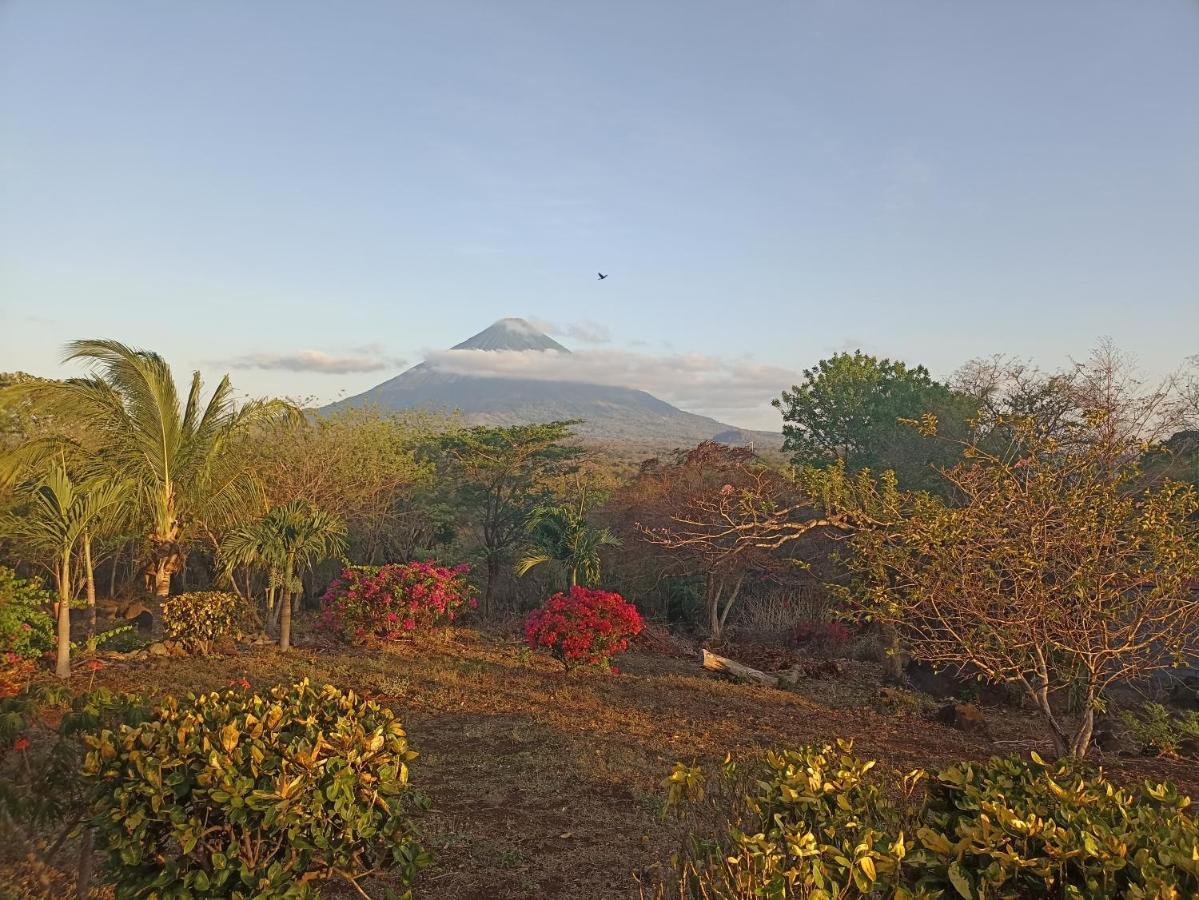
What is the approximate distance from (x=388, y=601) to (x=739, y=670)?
6.44 m

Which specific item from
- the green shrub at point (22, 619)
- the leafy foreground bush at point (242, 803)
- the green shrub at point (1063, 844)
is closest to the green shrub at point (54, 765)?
the leafy foreground bush at point (242, 803)

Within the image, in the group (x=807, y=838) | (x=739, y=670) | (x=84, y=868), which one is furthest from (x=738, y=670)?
(x=807, y=838)

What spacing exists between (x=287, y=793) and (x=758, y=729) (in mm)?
7010

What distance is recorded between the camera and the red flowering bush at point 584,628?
473 inches

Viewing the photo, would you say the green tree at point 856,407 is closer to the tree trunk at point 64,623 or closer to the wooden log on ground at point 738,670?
the wooden log on ground at point 738,670

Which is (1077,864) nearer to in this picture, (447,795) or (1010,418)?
(447,795)

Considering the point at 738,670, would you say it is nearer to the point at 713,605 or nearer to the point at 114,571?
the point at 713,605

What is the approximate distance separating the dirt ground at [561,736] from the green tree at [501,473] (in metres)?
6.91

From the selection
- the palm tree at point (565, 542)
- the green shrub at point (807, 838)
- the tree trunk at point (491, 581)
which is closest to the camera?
the green shrub at point (807, 838)

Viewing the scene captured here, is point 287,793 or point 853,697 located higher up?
point 287,793

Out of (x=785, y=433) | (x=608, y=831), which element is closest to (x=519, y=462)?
(x=785, y=433)

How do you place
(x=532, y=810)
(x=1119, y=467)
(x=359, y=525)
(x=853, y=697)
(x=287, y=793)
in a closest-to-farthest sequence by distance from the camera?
(x=287, y=793)
(x=532, y=810)
(x=1119, y=467)
(x=853, y=697)
(x=359, y=525)

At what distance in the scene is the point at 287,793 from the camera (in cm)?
346

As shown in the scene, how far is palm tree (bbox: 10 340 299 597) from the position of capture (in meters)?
11.6
